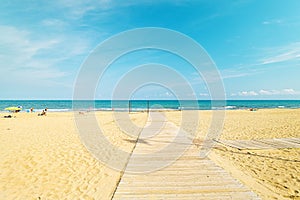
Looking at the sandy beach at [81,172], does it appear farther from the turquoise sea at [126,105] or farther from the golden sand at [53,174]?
the turquoise sea at [126,105]

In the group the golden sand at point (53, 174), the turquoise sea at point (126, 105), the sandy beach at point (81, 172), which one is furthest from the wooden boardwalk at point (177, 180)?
the turquoise sea at point (126, 105)

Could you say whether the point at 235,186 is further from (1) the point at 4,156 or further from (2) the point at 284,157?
(1) the point at 4,156

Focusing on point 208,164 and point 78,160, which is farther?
point 78,160

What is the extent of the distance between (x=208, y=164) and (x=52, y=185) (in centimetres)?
380

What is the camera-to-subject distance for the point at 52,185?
450cm

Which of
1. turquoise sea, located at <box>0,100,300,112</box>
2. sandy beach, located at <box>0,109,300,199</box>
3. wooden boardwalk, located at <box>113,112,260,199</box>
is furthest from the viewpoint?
turquoise sea, located at <box>0,100,300,112</box>

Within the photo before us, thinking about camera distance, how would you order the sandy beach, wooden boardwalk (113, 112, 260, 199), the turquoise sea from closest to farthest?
wooden boardwalk (113, 112, 260, 199) → the sandy beach → the turquoise sea

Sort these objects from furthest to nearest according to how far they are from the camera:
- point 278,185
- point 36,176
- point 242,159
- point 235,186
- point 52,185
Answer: point 242,159, point 36,176, point 52,185, point 278,185, point 235,186

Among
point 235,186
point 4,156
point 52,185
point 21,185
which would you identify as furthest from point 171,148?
point 4,156

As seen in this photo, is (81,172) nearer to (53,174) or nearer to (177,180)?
(53,174)

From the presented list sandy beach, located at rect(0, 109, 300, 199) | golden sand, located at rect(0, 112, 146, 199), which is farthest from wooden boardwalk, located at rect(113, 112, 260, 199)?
golden sand, located at rect(0, 112, 146, 199)

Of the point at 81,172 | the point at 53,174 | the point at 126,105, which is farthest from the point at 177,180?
the point at 126,105

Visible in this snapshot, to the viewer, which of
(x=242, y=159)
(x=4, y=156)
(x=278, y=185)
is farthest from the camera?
(x=4, y=156)

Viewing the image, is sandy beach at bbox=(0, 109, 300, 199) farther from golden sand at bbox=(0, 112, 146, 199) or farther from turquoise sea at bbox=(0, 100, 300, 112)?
turquoise sea at bbox=(0, 100, 300, 112)
